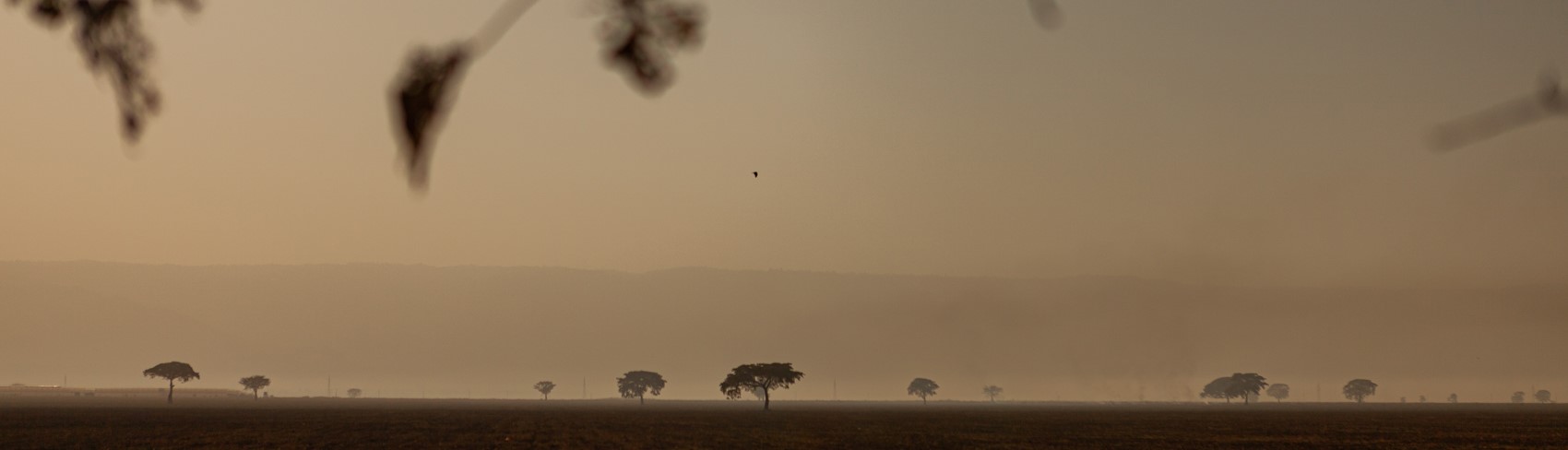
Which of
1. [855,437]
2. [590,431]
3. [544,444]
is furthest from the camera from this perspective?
[590,431]

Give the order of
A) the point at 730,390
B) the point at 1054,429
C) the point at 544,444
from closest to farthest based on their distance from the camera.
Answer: the point at 544,444 < the point at 1054,429 < the point at 730,390

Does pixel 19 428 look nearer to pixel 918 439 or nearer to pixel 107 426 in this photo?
pixel 107 426

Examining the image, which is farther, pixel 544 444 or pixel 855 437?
pixel 855 437

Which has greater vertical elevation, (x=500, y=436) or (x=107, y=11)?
(x=107, y=11)

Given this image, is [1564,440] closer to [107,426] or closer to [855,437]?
[855,437]

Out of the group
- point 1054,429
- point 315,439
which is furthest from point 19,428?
point 1054,429

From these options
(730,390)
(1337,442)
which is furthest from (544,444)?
(730,390)

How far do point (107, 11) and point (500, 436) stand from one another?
79.7 metres

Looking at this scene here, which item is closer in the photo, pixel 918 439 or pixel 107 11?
pixel 107 11

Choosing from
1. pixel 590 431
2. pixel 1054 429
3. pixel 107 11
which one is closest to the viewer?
pixel 107 11

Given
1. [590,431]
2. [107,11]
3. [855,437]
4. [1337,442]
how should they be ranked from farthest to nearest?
[590,431]
[855,437]
[1337,442]
[107,11]

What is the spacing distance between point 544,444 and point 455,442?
5.03 m

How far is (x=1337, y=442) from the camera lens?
74.9 meters

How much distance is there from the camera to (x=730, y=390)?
18812 cm
